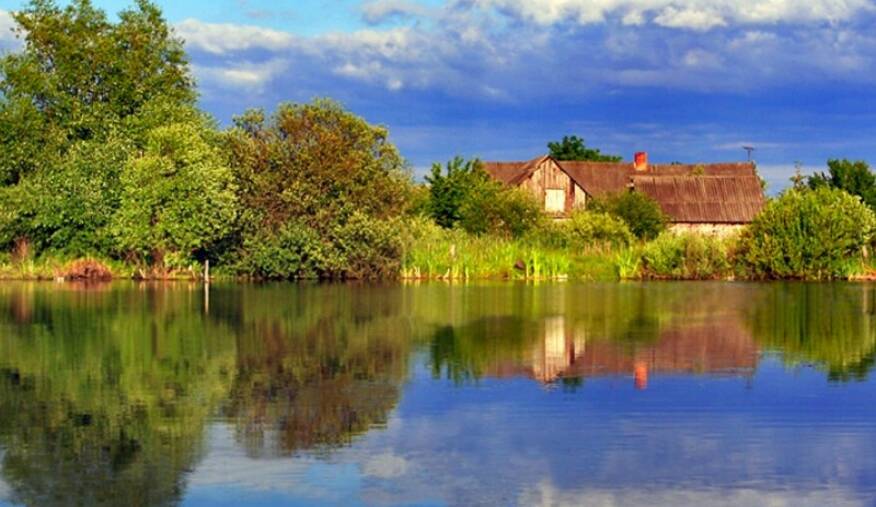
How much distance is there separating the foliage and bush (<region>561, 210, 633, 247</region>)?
47.7ft


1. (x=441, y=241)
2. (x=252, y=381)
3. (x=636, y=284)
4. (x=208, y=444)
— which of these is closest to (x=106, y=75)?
(x=441, y=241)

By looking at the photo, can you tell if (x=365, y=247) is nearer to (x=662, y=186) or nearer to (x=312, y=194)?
(x=312, y=194)

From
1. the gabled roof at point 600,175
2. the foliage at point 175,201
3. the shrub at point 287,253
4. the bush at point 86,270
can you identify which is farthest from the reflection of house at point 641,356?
the gabled roof at point 600,175

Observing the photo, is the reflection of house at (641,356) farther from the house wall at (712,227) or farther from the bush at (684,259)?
the house wall at (712,227)

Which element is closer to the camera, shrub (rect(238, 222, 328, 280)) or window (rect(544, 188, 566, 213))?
shrub (rect(238, 222, 328, 280))

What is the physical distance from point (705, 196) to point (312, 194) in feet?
95.2

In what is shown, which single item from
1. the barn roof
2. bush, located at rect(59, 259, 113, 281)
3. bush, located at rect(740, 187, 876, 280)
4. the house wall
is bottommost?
bush, located at rect(59, 259, 113, 281)

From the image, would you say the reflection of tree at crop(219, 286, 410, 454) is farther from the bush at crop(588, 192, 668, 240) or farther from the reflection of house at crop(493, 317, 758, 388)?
the bush at crop(588, 192, 668, 240)

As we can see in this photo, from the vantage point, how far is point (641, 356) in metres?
19.1

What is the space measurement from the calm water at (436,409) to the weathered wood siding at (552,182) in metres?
45.1

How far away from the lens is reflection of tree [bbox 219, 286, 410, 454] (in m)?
12.5

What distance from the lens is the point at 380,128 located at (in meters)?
50.2

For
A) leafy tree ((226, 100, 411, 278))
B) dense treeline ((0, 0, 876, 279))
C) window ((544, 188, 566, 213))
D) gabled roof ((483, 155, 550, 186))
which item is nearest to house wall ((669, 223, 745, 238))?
window ((544, 188, 566, 213))

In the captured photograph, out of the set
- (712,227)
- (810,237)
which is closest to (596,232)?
(810,237)
